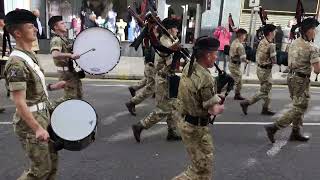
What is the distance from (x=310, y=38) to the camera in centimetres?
680

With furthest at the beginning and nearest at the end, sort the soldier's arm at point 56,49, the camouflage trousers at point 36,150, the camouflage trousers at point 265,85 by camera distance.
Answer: the camouflage trousers at point 265,85, the soldier's arm at point 56,49, the camouflage trousers at point 36,150

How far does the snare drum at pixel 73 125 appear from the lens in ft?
13.7

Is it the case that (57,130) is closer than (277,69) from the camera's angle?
Yes

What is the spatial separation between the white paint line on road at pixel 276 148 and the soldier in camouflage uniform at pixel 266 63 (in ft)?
6.42

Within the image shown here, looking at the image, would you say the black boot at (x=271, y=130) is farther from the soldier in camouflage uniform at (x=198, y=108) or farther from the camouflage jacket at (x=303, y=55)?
the soldier in camouflage uniform at (x=198, y=108)

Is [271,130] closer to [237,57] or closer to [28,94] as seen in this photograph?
[237,57]

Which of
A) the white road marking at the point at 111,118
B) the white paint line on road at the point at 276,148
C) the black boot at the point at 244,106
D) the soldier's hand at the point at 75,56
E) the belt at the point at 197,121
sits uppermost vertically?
the soldier's hand at the point at 75,56

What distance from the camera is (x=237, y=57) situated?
35.4 feet

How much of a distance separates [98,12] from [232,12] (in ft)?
17.7

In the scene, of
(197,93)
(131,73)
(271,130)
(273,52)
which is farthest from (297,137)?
(131,73)

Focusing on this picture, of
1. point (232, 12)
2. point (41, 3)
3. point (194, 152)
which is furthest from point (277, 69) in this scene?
point (194, 152)

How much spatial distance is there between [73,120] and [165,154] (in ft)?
8.18


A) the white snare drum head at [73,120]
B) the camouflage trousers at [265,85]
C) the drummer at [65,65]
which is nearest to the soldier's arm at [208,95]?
the white snare drum head at [73,120]

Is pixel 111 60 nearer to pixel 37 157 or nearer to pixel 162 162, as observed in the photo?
pixel 162 162
